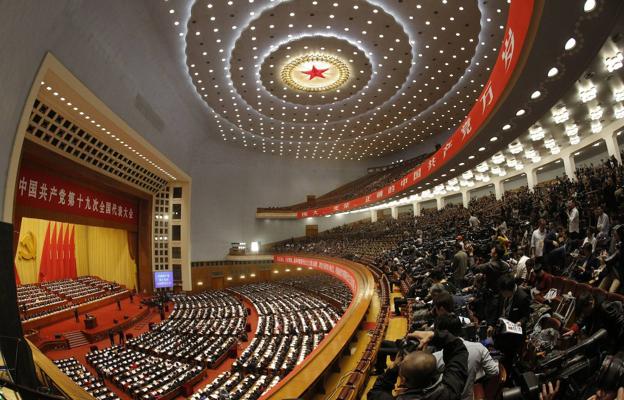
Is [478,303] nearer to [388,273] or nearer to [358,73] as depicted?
[388,273]

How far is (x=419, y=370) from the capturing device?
4.40ft

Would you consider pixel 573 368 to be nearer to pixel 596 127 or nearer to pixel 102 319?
pixel 596 127

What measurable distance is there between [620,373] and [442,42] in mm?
14044

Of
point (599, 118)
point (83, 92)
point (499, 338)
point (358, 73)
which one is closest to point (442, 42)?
point (358, 73)

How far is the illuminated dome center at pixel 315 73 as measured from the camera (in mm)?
15172

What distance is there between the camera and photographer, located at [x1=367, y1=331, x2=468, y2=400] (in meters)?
1.35

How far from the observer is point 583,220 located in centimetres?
678

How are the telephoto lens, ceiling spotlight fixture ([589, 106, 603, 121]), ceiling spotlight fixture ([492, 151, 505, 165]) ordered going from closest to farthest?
the telephoto lens
ceiling spotlight fixture ([589, 106, 603, 121])
ceiling spotlight fixture ([492, 151, 505, 165])

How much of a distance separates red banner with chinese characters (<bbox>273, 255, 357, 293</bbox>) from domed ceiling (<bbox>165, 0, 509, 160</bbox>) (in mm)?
8269

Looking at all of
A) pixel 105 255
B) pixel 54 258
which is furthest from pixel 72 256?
pixel 105 255

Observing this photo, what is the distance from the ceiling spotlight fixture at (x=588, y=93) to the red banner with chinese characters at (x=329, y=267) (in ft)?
22.6

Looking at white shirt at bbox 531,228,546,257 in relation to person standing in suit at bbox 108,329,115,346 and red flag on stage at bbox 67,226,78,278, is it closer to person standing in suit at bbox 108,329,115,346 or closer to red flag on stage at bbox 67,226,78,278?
person standing in suit at bbox 108,329,115,346

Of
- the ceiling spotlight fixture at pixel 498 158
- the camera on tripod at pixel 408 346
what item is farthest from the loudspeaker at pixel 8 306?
the ceiling spotlight fixture at pixel 498 158

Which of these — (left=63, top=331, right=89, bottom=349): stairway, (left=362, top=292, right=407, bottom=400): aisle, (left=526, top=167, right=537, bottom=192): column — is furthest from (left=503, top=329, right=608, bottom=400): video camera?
(left=526, top=167, right=537, bottom=192): column
